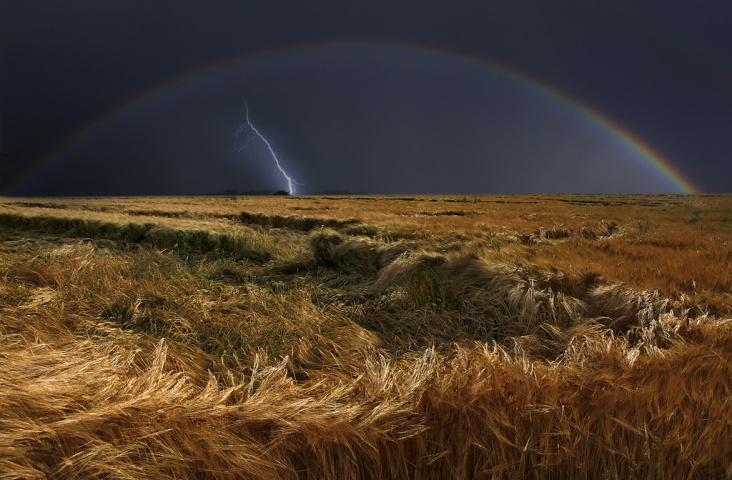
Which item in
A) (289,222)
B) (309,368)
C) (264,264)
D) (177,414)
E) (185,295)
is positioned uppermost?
(289,222)

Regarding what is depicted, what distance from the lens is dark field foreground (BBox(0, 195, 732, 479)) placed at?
128 cm

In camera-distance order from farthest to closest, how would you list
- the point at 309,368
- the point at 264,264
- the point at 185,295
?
the point at 264,264, the point at 185,295, the point at 309,368

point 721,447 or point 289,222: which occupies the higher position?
point 289,222

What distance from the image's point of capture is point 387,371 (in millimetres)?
2021

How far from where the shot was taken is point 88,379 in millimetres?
1877

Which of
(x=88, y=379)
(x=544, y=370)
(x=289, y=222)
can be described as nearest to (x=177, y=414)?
(x=88, y=379)

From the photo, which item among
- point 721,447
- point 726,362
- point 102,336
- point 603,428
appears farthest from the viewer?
point 102,336

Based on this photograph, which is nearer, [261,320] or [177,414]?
[177,414]

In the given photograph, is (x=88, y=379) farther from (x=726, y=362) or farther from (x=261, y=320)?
(x=726, y=362)

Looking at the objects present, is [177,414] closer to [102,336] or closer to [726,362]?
[102,336]

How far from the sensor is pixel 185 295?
14.4 ft

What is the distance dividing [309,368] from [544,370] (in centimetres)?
178

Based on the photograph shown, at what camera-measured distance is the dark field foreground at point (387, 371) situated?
128 centimetres

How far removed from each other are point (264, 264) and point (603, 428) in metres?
6.64
